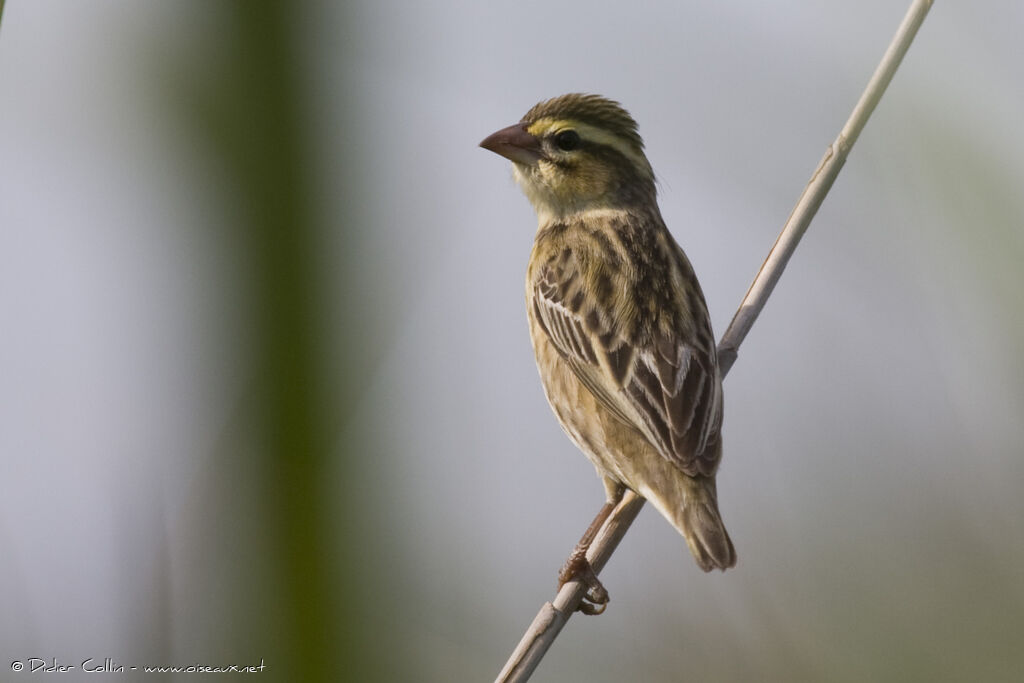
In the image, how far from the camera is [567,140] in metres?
4.57

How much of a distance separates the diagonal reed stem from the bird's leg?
0.16 ft

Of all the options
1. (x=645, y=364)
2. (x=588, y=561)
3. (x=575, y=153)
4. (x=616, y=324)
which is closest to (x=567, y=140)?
(x=575, y=153)

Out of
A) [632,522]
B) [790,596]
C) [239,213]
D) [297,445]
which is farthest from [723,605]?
[239,213]

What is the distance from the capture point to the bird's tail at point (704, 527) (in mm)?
3236

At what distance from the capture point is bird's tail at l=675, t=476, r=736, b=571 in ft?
10.6

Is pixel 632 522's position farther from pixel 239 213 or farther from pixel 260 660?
pixel 239 213

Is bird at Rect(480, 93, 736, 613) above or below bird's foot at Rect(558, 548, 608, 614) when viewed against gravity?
above

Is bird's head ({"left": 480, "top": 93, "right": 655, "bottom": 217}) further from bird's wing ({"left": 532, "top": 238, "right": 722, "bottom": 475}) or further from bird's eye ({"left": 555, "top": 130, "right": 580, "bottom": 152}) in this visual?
bird's wing ({"left": 532, "top": 238, "right": 722, "bottom": 475})

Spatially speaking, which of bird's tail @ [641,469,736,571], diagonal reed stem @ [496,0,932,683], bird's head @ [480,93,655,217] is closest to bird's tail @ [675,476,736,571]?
bird's tail @ [641,469,736,571]

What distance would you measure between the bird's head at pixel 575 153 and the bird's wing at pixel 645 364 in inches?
16.1

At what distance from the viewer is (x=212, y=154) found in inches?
108

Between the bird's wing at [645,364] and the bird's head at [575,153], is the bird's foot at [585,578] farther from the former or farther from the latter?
the bird's head at [575,153]

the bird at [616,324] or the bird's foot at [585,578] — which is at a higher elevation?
the bird at [616,324]

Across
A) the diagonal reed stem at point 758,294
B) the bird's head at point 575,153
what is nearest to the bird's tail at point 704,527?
the diagonal reed stem at point 758,294
